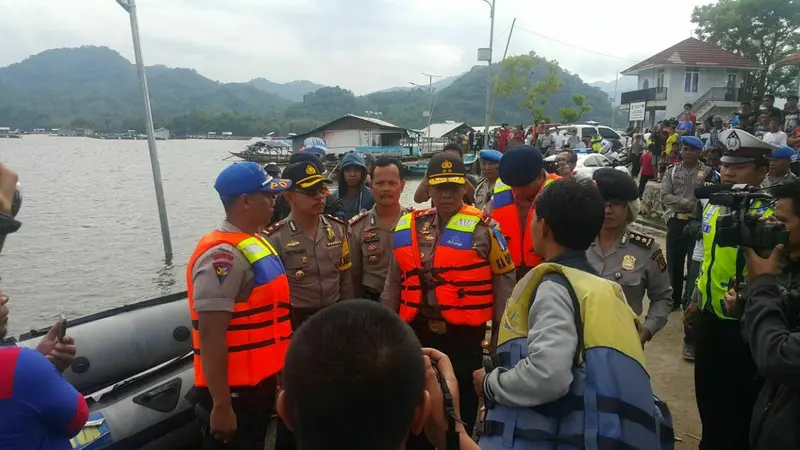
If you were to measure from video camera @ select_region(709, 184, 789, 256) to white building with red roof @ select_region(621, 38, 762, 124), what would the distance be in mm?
37089

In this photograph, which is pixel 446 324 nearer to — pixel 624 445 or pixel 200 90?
pixel 624 445

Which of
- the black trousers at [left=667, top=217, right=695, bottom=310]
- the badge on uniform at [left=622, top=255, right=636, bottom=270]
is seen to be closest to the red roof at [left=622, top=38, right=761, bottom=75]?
the black trousers at [left=667, top=217, right=695, bottom=310]

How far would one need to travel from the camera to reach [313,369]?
97cm

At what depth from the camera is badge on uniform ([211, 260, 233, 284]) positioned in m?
2.22

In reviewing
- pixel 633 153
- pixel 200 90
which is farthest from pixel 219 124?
pixel 633 153

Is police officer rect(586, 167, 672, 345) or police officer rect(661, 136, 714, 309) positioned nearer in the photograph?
police officer rect(586, 167, 672, 345)

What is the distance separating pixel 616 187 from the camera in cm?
288

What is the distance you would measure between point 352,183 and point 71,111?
143955mm

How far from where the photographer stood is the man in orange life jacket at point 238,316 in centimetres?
222

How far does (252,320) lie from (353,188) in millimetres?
2757

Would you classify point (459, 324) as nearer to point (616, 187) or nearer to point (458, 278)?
point (458, 278)

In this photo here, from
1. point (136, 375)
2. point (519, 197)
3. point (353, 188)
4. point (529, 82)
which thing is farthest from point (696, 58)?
point (136, 375)

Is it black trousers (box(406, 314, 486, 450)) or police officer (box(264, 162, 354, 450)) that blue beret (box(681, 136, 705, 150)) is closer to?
black trousers (box(406, 314, 486, 450))

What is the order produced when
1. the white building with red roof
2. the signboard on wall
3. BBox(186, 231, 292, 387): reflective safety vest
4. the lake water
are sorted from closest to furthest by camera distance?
BBox(186, 231, 292, 387): reflective safety vest → the lake water → the signboard on wall → the white building with red roof
